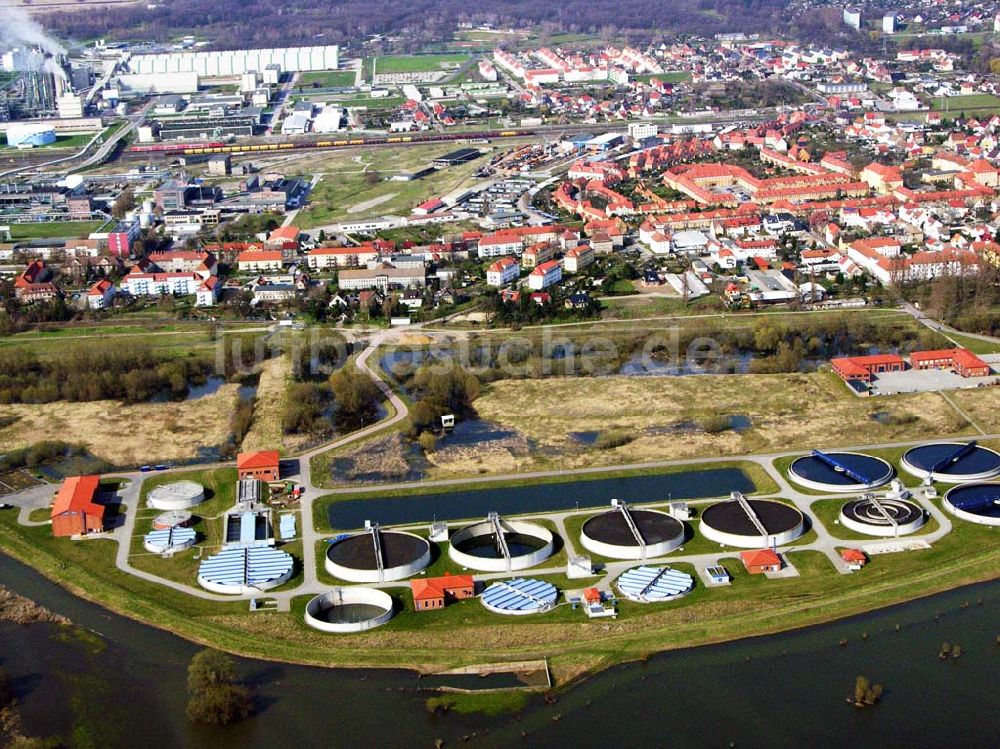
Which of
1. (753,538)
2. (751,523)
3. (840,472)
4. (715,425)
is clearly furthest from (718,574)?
(715,425)

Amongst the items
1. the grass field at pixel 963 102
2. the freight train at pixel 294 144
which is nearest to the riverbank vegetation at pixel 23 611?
the freight train at pixel 294 144

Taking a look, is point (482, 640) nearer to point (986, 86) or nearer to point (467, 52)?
point (986, 86)

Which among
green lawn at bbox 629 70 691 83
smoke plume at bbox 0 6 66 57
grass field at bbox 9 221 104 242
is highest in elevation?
smoke plume at bbox 0 6 66 57

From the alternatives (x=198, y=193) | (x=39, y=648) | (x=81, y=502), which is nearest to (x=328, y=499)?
(x=81, y=502)

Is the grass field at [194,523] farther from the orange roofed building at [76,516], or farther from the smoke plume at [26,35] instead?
the smoke plume at [26,35]

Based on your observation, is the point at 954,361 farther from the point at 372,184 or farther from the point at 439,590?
the point at 372,184

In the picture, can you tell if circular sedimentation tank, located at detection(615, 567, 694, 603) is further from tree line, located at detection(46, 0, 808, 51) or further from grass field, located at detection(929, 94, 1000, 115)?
tree line, located at detection(46, 0, 808, 51)

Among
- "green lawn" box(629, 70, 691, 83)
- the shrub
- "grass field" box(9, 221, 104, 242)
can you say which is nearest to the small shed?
the shrub
